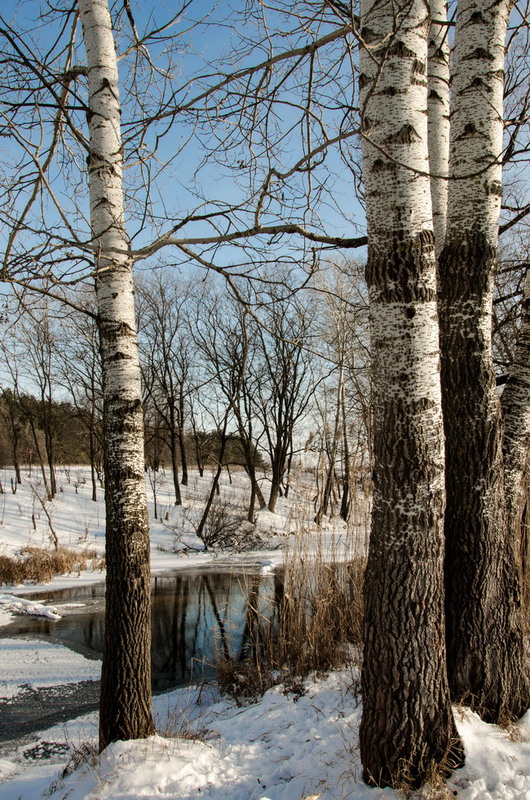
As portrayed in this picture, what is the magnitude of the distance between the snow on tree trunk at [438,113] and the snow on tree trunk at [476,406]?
22 cm

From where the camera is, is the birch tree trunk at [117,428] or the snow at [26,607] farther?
the snow at [26,607]

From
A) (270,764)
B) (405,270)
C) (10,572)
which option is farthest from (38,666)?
(405,270)

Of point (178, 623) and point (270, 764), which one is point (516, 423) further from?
point (178, 623)

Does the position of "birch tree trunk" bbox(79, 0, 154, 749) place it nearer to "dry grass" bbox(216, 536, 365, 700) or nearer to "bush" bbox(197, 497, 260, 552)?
"dry grass" bbox(216, 536, 365, 700)

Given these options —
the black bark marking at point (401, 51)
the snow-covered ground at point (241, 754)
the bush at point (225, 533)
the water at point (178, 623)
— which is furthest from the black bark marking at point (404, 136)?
the bush at point (225, 533)

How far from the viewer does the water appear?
19.4ft

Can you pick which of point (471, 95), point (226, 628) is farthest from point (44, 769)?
point (471, 95)

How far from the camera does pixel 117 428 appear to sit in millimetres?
3021

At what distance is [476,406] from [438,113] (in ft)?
6.09

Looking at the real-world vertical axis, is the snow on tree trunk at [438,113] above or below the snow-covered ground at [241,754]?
above

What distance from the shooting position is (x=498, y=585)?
8.21 feet

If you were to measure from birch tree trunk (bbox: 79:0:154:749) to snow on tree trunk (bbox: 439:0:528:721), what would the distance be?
173cm

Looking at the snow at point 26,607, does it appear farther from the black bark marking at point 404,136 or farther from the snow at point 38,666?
the black bark marking at point 404,136

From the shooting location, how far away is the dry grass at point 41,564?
10180 millimetres
